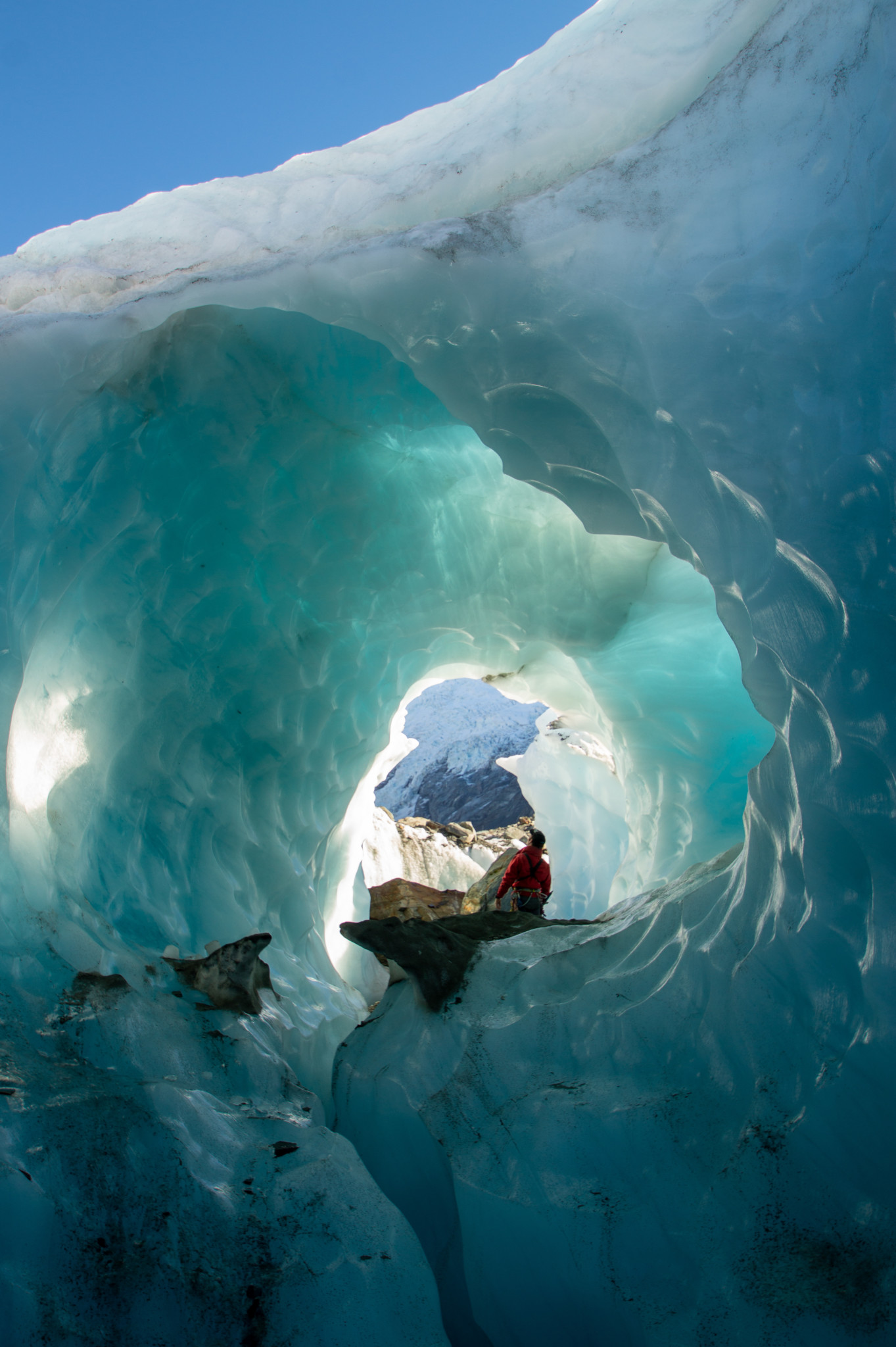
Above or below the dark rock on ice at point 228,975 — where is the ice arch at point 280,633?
above

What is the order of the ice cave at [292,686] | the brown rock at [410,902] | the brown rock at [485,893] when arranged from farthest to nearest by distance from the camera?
the brown rock at [485,893] < the brown rock at [410,902] < the ice cave at [292,686]

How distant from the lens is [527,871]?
5.94m

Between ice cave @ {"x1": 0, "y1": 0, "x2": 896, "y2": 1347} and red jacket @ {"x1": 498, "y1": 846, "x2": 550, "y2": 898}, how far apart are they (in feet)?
4.88

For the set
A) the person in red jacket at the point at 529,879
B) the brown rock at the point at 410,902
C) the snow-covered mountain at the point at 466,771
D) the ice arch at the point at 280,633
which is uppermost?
the snow-covered mountain at the point at 466,771

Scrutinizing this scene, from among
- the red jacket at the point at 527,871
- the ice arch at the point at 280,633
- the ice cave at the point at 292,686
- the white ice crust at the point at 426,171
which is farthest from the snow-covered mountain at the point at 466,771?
the white ice crust at the point at 426,171

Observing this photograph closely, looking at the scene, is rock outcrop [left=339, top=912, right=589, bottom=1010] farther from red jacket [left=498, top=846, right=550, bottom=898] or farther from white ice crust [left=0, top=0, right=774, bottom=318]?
white ice crust [left=0, top=0, right=774, bottom=318]

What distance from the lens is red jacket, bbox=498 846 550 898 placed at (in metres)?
5.93

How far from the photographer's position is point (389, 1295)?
2.00 metres

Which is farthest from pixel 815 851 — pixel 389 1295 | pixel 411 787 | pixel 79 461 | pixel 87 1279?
pixel 411 787

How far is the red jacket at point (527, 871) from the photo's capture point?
5.93m

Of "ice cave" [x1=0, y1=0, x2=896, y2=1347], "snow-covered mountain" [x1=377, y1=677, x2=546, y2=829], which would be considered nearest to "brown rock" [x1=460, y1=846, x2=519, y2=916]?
"ice cave" [x1=0, y1=0, x2=896, y2=1347]

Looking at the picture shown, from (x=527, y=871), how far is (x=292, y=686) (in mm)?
2574

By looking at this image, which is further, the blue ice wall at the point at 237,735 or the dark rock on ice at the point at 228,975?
the dark rock on ice at the point at 228,975

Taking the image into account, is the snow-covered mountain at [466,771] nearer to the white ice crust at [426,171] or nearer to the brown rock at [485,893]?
the brown rock at [485,893]
